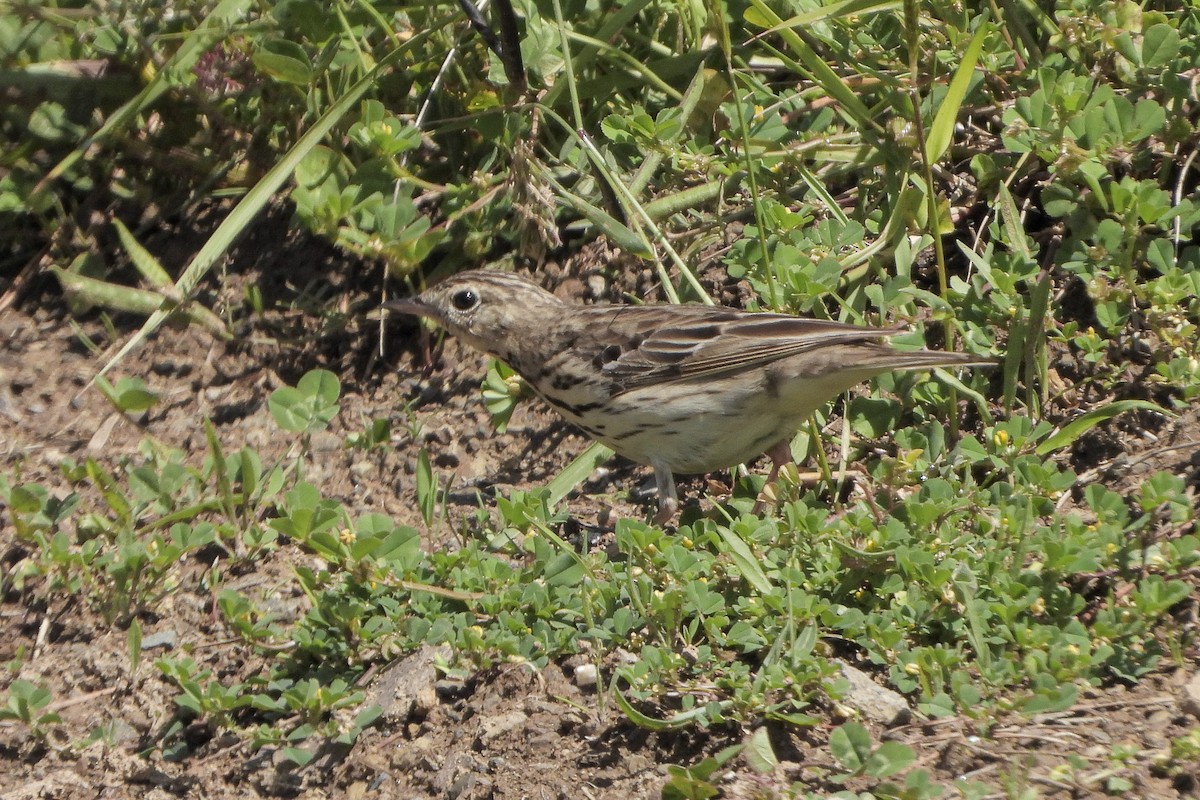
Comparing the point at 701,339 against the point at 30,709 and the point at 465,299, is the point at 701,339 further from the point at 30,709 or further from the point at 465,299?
the point at 30,709

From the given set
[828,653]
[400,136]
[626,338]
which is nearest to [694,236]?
[626,338]

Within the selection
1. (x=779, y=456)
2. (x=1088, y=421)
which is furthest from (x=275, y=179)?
(x=1088, y=421)

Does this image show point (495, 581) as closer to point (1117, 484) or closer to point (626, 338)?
point (626, 338)

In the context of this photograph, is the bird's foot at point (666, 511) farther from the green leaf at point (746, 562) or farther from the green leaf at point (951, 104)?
the green leaf at point (951, 104)

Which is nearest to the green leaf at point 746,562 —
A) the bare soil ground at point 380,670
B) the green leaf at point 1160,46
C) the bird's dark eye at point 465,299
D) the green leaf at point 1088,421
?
the bare soil ground at point 380,670

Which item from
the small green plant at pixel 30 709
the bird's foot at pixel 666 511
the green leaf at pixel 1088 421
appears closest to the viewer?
the small green plant at pixel 30 709

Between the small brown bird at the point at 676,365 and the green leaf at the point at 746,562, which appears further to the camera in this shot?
the small brown bird at the point at 676,365
